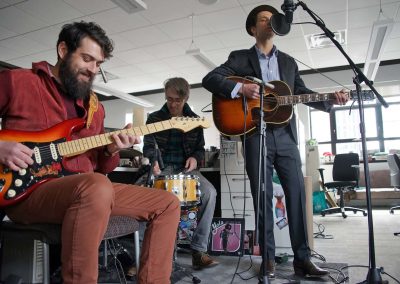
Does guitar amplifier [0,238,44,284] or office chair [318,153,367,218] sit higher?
office chair [318,153,367,218]

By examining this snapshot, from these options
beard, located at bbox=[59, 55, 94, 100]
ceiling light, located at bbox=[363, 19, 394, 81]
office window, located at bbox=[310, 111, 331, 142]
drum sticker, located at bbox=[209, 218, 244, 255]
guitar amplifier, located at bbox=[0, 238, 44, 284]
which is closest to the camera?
guitar amplifier, located at bbox=[0, 238, 44, 284]

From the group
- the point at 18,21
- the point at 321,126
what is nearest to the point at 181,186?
the point at 18,21

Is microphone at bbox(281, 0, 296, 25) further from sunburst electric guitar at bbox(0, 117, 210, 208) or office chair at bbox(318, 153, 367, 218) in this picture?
office chair at bbox(318, 153, 367, 218)

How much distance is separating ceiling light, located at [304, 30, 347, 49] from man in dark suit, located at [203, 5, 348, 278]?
413 centimetres

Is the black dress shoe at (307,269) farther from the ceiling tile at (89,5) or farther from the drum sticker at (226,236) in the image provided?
the ceiling tile at (89,5)

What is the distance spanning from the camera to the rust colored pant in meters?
1.05

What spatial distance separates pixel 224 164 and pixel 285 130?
39.1 inches

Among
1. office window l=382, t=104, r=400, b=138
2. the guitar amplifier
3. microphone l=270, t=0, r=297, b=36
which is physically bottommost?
the guitar amplifier

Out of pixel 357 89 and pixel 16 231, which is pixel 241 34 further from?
pixel 16 231

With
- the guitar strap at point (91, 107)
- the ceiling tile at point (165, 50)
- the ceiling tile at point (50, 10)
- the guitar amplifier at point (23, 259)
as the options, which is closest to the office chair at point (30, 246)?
the guitar amplifier at point (23, 259)

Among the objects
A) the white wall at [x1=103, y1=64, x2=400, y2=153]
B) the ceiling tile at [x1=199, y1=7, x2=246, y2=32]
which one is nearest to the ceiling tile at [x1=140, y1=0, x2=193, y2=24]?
the ceiling tile at [x1=199, y1=7, x2=246, y2=32]

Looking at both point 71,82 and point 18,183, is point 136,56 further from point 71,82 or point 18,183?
point 18,183

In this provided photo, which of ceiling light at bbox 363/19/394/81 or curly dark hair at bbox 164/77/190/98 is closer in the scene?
curly dark hair at bbox 164/77/190/98

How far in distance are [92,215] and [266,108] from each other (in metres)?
1.32
